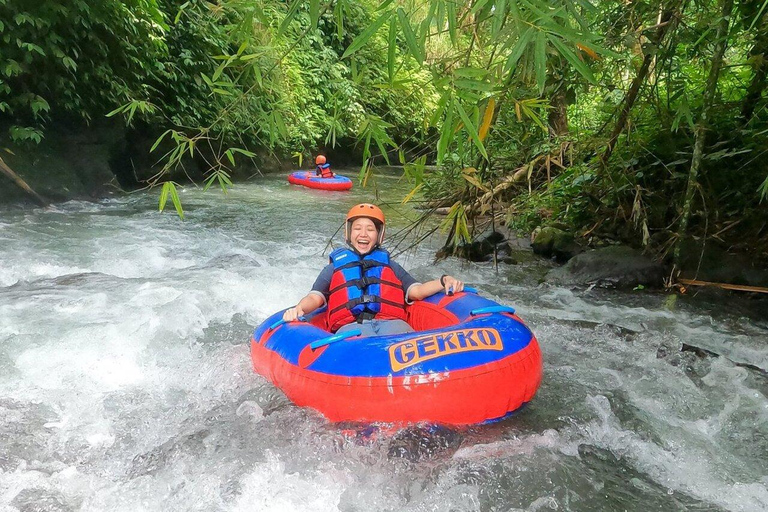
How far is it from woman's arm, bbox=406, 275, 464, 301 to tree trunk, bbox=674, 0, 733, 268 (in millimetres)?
2196

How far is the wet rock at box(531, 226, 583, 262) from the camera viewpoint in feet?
19.5

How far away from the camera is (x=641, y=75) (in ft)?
14.3

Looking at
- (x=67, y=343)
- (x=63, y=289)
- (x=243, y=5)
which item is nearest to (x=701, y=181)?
(x=243, y=5)

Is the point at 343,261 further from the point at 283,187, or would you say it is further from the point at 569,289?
the point at 283,187

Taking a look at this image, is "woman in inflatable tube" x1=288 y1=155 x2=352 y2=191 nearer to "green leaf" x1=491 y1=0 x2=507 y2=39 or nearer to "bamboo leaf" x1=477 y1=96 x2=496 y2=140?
"bamboo leaf" x1=477 y1=96 x2=496 y2=140

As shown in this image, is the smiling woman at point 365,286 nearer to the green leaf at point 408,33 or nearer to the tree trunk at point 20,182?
the green leaf at point 408,33

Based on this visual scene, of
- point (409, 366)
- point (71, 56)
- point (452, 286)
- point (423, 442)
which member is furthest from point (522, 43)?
point (71, 56)

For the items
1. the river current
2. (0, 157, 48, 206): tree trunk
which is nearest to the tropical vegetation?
(0, 157, 48, 206): tree trunk

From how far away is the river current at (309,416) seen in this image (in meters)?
2.27

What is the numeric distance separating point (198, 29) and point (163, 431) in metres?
8.52

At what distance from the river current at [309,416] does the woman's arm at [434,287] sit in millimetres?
725

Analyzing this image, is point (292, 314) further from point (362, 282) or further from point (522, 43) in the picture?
point (522, 43)

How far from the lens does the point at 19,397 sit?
2.92m

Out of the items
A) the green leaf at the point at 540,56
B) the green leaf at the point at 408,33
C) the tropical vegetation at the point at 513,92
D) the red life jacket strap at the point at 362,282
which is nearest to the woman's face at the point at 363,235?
the red life jacket strap at the point at 362,282
